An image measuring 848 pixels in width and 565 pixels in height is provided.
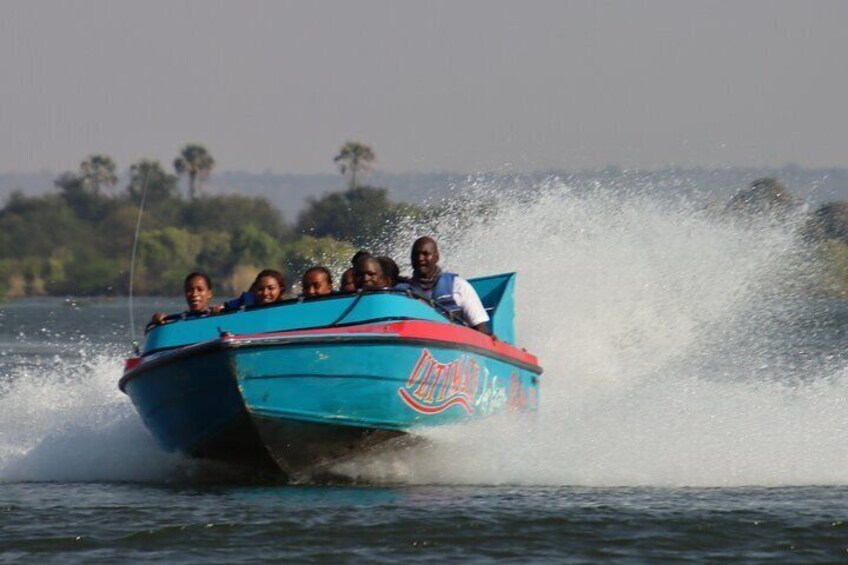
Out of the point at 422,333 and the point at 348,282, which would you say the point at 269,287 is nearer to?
the point at 348,282

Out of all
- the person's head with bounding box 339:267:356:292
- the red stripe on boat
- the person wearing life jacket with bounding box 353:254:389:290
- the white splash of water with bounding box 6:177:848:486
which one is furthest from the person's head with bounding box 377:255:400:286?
the white splash of water with bounding box 6:177:848:486

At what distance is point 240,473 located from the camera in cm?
1298

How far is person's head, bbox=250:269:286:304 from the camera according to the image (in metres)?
13.1

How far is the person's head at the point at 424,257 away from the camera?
45.9 ft

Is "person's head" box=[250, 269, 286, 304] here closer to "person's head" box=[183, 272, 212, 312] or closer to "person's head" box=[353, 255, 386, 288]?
"person's head" box=[183, 272, 212, 312]

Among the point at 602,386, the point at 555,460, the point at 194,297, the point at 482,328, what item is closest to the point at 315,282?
the point at 194,297

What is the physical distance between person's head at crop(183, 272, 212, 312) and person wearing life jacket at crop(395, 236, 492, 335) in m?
1.46

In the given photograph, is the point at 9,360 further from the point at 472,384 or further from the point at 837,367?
the point at 472,384

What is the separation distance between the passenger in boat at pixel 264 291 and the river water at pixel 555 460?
1.23 m

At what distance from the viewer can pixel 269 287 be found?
43.0 ft

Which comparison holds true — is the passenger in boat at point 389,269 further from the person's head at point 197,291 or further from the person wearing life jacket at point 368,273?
the person's head at point 197,291

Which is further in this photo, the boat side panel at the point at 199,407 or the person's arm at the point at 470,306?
the person's arm at the point at 470,306

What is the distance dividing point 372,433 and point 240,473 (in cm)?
107

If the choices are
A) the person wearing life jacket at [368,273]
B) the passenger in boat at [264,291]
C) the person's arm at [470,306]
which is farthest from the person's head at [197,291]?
the person's arm at [470,306]
